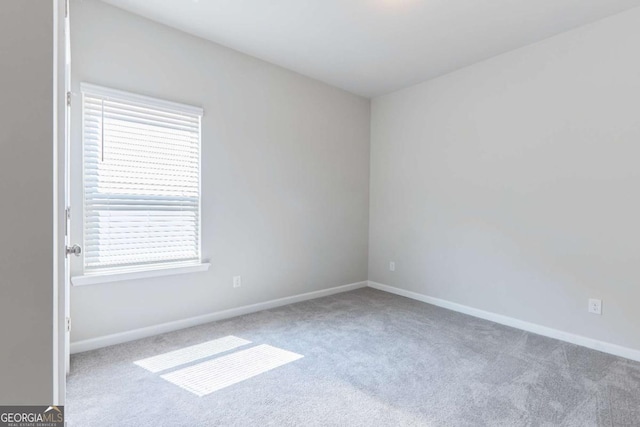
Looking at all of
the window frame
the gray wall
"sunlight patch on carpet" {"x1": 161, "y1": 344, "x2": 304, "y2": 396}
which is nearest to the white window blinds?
the window frame

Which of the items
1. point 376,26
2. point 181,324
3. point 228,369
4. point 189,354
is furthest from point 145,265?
point 376,26

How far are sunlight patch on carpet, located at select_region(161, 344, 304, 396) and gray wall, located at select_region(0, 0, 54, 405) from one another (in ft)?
4.73

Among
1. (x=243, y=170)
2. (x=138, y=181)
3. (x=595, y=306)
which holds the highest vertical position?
(x=243, y=170)

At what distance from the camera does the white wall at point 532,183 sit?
2.59 metres

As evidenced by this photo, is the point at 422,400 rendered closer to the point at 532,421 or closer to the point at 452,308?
the point at 532,421

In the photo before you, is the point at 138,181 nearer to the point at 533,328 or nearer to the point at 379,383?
the point at 379,383

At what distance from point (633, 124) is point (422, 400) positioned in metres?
2.60

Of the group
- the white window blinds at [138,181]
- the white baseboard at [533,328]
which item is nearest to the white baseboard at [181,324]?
the white window blinds at [138,181]

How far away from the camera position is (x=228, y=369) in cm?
227

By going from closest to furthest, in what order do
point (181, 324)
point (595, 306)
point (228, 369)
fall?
point (228, 369)
point (595, 306)
point (181, 324)

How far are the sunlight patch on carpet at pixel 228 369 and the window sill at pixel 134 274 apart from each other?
0.92 meters

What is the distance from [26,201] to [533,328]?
366 centimetres

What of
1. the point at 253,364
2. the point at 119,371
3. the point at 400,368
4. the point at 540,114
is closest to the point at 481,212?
the point at 540,114

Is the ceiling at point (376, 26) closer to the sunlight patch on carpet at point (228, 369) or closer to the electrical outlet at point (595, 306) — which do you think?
the electrical outlet at point (595, 306)
